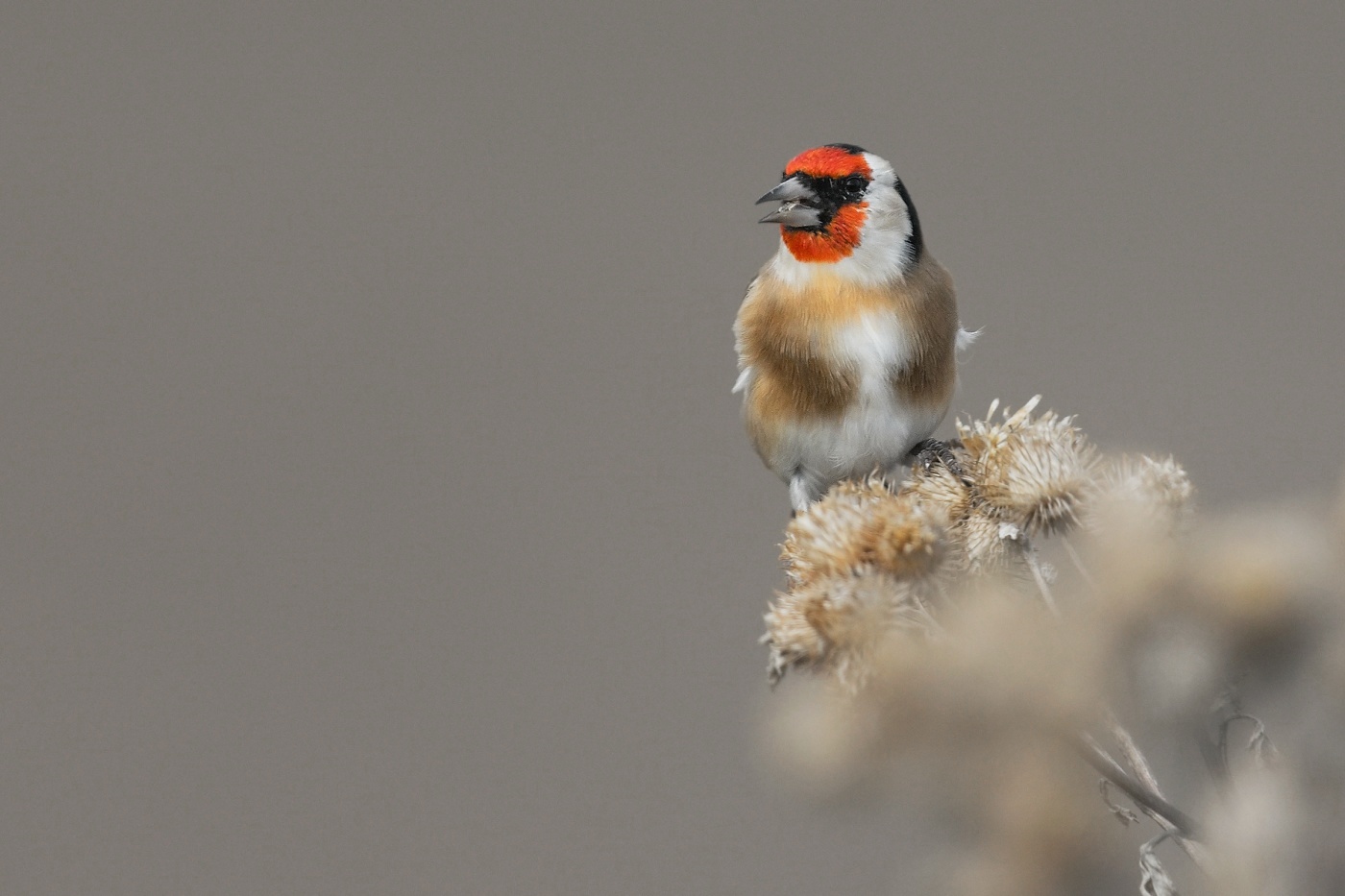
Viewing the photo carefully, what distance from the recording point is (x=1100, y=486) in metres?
0.95

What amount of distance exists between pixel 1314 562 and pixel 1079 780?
0.18 metres

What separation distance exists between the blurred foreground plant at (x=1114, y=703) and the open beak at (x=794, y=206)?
68cm

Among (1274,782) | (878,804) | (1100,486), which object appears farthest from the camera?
(1100,486)

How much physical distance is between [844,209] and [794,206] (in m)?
0.06

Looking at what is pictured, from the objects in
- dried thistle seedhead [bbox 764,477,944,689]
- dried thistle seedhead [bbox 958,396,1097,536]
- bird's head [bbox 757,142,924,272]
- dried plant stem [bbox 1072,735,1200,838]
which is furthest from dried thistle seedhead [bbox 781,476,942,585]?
bird's head [bbox 757,142,924,272]

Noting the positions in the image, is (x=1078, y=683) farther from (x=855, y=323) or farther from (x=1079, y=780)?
(x=855, y=323)

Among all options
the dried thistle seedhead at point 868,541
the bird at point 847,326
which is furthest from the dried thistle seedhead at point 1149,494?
the bird at point 847,326

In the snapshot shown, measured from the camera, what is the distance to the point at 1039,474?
98cm

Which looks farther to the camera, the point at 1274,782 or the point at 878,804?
the point at 878,804

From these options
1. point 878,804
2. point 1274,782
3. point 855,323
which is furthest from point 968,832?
point 855,323

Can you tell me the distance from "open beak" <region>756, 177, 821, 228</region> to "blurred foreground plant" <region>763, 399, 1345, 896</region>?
0.68m

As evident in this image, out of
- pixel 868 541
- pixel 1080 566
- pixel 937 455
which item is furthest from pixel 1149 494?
pixel 937 455

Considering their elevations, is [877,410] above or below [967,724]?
above

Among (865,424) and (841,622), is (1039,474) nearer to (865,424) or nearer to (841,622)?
(841,622)
